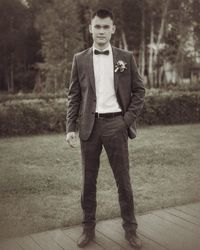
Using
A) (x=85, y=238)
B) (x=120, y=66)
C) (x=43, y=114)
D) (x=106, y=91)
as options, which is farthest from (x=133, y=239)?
(x=43, y=114)

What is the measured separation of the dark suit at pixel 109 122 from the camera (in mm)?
4203

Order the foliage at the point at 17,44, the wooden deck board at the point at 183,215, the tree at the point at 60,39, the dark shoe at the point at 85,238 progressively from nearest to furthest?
the dark shoe at the point at 85,238 < the wooden deck board at the point at 183,215 < the tree at the point at 60,39 < the foliage at the point at 17,44

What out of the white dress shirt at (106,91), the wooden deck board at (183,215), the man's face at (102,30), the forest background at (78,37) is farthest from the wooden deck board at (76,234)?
the forest background at (78,37)

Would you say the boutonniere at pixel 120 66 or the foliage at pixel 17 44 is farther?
the foliage at pixel 17 44

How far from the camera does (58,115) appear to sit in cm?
1141

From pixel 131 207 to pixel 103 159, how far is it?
4068 millimetres

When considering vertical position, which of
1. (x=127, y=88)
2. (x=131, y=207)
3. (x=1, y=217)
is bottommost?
(x=1, y=217)

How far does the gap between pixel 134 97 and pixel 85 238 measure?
1.40 metres

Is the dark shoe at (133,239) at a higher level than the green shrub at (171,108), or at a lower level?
lower

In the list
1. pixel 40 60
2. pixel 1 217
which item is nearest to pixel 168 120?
pixel 1 217

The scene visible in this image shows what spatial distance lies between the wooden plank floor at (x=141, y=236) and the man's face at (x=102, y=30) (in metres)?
1.83

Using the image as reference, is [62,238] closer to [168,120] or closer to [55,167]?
[55,167]

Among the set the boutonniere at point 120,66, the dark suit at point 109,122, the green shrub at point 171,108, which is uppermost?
the boutonniere at point 120,66

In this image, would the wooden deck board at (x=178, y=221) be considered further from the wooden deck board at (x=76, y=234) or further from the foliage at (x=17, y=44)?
the foliage at (x=17, y=44)
